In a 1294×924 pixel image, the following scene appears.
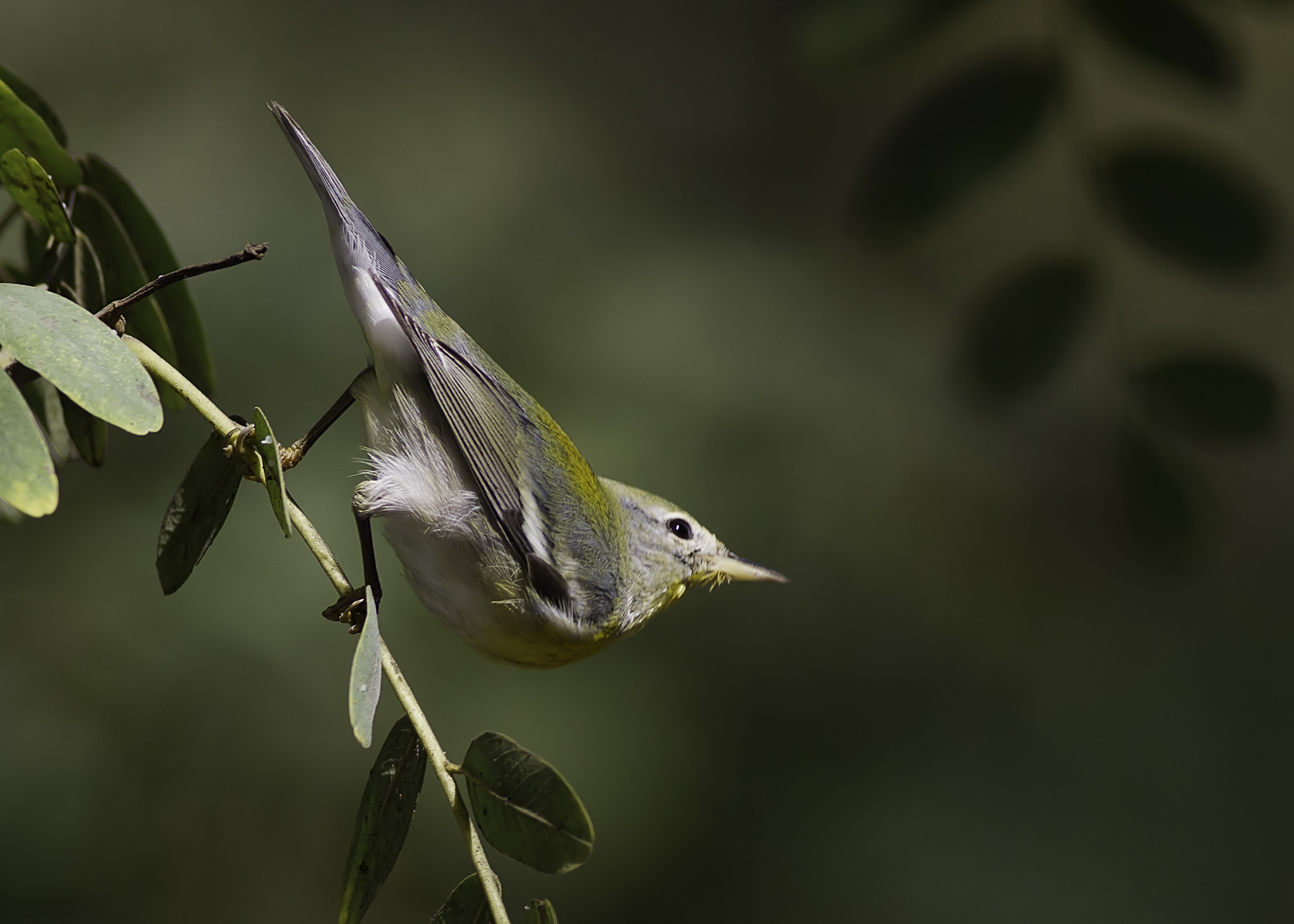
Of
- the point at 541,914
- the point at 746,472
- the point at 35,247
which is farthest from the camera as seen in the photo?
the point at 746,472

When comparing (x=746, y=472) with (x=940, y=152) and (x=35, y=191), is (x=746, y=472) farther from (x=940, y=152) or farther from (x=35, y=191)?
(x=35, y=191)

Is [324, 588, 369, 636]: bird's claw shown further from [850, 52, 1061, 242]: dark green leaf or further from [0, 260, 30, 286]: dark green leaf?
[850, 52, 1061, 242]: dark green leaf

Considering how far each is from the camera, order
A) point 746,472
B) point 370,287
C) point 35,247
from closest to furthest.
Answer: point 35,247
point 370,287
point 746,472

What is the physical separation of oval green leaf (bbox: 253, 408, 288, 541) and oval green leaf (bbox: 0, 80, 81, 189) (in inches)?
10.3

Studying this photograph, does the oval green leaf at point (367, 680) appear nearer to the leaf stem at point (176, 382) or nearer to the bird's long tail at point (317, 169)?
the leaf stem at point (176, 382)

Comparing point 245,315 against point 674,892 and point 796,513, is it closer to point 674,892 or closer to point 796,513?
point 796,513

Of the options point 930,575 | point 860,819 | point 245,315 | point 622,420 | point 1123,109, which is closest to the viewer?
point 1123,109

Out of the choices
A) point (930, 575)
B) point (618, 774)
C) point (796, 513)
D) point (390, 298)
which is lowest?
point (618, 774)

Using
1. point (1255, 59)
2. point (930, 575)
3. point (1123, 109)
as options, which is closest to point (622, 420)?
point (930, 575)

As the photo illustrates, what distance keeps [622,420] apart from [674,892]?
3.64ft

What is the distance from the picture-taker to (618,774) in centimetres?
212

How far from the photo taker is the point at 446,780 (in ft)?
1.63

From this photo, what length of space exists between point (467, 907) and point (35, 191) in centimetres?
47

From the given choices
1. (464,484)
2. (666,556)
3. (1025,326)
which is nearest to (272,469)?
(464,484)
